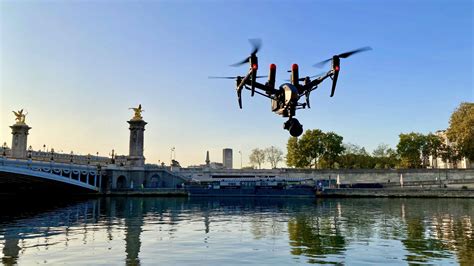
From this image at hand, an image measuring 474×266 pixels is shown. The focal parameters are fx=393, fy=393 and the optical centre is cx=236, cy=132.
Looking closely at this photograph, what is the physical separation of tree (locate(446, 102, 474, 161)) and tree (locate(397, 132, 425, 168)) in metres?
12.1

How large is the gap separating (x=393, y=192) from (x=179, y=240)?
212ft

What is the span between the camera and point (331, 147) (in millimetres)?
121000

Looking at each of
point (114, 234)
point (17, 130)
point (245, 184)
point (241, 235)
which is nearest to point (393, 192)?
point (245, 184)

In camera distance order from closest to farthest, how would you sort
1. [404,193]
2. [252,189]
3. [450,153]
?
1. [404,193]
2. [252,189]
3. [450,153]

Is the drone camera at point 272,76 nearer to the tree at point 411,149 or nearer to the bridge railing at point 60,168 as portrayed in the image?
the bridge railing at point 60,168

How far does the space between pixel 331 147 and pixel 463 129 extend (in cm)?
3576

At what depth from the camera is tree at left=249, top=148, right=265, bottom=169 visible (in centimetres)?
16704

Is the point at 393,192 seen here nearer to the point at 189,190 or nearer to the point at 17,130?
the point at 189,190

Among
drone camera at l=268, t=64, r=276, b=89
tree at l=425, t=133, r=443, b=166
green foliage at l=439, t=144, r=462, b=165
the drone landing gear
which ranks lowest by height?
the drone landing gear

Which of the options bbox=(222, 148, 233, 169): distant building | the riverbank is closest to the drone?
the riverbank

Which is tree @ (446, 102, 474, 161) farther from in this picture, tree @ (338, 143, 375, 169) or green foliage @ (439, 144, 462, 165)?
tree @ (338, 143, 375, 169)

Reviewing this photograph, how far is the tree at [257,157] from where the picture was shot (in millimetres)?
167038

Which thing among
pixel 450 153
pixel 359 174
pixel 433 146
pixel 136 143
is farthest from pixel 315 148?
pixel 136 143

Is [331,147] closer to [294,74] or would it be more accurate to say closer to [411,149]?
[411,149]
